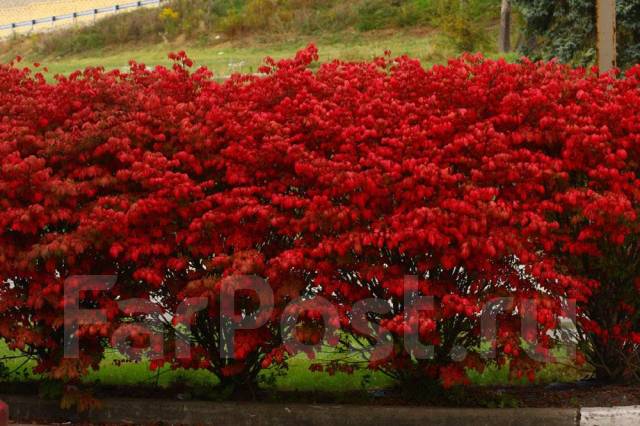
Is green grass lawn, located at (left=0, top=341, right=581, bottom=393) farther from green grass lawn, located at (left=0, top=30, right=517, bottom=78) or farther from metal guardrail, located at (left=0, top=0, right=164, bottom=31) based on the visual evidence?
metal guardrail, located at (left=0, top=0, right=164, bottom=31)

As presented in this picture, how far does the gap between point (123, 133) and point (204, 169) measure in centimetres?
56

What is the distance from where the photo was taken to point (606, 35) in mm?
8133

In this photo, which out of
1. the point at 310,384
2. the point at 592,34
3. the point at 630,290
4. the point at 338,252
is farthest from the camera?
the point at 592,34

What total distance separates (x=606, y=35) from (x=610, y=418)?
145 inches

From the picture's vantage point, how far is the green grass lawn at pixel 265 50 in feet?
95.5

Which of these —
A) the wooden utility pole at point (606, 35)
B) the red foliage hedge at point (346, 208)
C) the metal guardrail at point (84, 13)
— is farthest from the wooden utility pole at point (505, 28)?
the red foliage hedge at point (346, 208)

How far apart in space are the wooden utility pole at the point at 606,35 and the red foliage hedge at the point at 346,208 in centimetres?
185

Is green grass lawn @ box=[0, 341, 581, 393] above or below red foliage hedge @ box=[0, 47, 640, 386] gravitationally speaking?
below

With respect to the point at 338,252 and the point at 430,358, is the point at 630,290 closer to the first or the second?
the point at 430,358

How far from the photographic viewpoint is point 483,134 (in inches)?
221

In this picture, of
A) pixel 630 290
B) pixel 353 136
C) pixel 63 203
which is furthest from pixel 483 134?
pixel 63 203

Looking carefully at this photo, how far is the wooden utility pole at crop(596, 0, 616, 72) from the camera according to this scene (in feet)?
26.5

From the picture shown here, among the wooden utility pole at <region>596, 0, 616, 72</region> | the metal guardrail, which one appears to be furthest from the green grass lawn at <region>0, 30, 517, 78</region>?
the wooden utility pole at <region>596, 0, 616, 72</region>

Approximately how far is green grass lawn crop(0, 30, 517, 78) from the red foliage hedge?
21428 mm
